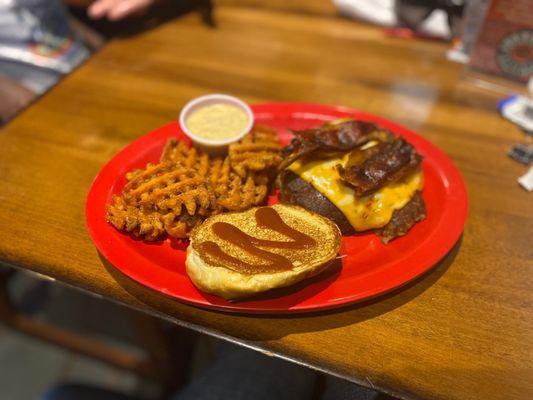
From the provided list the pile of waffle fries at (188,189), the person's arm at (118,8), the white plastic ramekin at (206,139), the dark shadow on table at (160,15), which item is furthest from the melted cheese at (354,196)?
the person's arm at (118,8)

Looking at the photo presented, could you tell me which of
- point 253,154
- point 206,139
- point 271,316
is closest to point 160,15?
point 206,139

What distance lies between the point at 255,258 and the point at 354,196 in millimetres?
400

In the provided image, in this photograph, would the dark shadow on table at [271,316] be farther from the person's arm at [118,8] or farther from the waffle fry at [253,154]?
the person's arm at [118,8]

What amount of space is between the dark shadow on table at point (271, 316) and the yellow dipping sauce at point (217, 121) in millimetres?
610

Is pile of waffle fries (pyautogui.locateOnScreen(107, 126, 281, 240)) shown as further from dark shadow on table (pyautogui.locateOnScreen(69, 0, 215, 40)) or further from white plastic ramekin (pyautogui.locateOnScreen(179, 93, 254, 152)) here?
dark shadow on table (pyautogui.locateOnScreen(69, 0, 215, 40))

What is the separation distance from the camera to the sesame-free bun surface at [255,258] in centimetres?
123

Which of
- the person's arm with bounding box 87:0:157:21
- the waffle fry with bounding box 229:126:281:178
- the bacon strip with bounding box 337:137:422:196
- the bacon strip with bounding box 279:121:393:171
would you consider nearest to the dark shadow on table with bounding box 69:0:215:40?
the person's arm with bounding box 87:0:157:21

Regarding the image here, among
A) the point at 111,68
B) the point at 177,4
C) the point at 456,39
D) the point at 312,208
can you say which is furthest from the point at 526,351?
the point at 177,4

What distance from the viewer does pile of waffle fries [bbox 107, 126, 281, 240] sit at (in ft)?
4.77

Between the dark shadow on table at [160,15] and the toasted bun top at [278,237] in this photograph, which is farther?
the dark shadow on table at [160,15]

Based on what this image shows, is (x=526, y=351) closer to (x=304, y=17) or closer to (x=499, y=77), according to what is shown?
(x=499, y=77)

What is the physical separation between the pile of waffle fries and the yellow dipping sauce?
12 centimetres

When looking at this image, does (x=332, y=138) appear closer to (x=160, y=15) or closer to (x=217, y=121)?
(x=217, y=121)

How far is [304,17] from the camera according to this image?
111 inches
